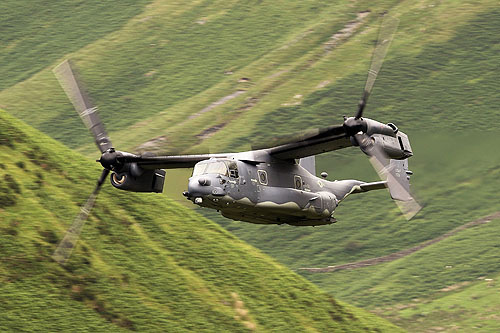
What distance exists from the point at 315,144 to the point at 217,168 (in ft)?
20.2

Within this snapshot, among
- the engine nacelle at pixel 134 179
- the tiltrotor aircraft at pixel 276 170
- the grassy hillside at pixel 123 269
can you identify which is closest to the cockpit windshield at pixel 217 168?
the tiltrotor aircraft at pixel 276 170

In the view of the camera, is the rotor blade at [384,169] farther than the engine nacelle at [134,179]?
No

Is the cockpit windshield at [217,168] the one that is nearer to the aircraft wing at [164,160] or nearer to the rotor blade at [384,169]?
the aircraft wing at [164,160]

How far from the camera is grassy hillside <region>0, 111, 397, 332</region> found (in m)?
69.1

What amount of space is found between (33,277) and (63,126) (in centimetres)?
13271

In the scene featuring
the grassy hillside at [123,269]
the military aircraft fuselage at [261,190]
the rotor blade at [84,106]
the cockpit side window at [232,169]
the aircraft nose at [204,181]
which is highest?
the rotor blade at [84,106]

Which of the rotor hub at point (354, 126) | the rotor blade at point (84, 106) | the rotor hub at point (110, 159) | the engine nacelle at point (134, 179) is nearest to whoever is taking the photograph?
the rotor hub at point (354, 126)

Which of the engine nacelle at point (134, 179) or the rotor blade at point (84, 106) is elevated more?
the rotor blade at point (84, 106)

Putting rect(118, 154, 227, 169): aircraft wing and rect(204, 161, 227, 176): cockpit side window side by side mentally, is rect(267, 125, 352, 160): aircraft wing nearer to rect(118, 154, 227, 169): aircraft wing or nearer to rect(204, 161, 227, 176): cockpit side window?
rect(204, 161, 227, 176): cockpit side window

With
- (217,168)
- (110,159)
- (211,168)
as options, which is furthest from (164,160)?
(217,168)

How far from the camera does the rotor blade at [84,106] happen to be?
198 ft

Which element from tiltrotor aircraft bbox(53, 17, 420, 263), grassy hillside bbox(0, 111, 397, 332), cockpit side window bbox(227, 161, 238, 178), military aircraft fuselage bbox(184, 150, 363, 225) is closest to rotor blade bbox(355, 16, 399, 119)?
tiltrotor aircraft bbox(53, 17, 420, 263)

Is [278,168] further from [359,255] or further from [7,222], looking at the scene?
[359,255]

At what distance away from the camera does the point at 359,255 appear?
6112 inches
